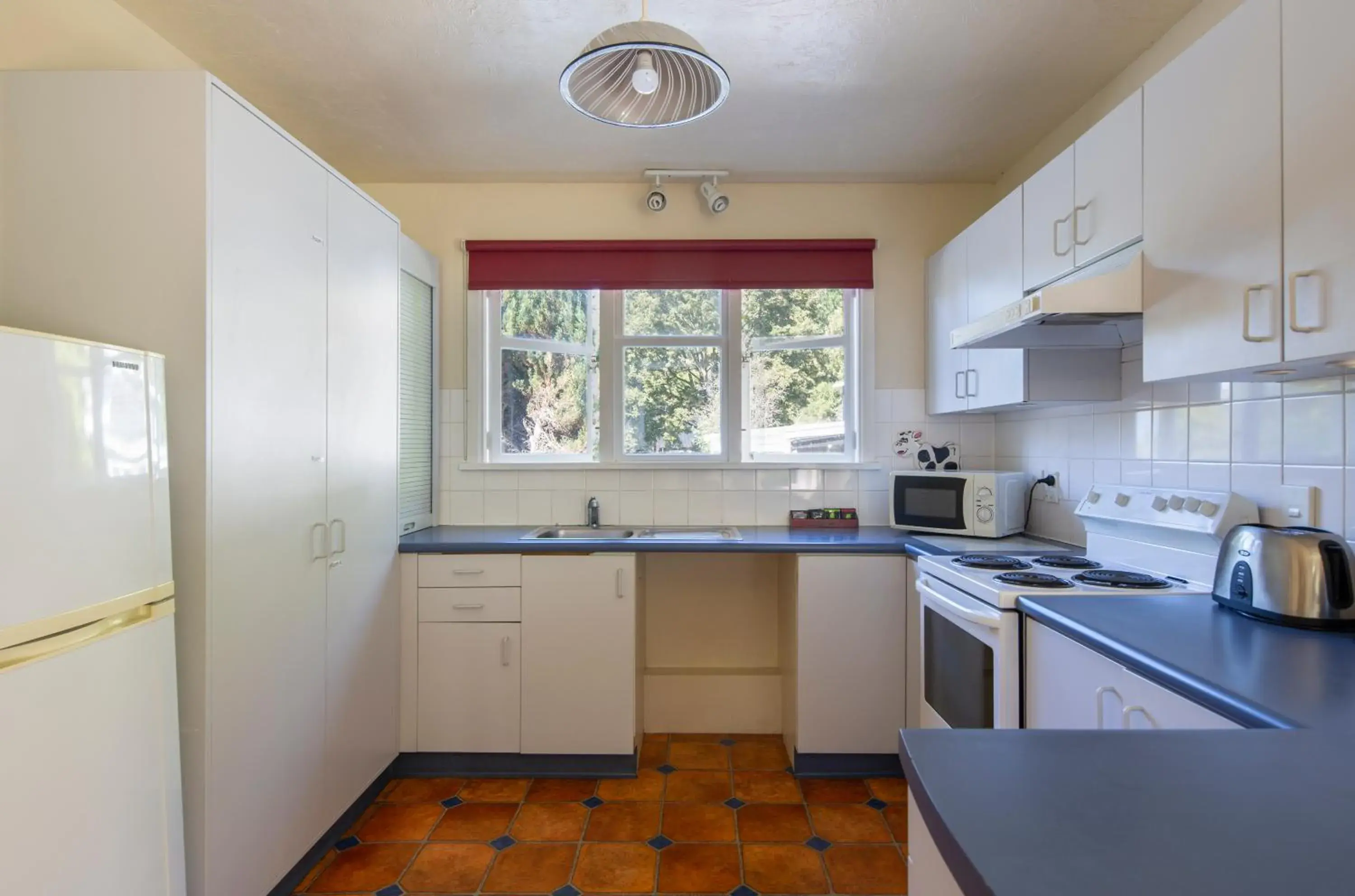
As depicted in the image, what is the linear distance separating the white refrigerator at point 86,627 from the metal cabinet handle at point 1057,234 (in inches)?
94.8

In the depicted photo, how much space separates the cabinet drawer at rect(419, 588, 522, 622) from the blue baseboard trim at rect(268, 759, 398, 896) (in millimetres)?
612

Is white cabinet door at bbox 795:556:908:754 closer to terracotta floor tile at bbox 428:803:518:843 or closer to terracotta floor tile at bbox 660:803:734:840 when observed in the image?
terracotta floor tile at bbox 660:803:734:840

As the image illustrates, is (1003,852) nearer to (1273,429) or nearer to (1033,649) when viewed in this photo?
(1033,649)

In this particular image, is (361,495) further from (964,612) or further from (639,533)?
(964,612)

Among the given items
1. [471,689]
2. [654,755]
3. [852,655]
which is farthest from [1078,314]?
[471,689]

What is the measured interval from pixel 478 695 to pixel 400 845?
1.85ft

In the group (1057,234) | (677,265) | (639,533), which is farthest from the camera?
(677,265)

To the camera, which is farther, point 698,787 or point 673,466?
point 673,466

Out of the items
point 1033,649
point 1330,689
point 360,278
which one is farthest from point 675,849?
point 360,278

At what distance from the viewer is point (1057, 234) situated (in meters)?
2.02

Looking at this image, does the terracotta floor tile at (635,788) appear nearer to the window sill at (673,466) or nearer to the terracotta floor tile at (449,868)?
the terracotta floor tile at (449,868)

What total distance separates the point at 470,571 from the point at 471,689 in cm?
47

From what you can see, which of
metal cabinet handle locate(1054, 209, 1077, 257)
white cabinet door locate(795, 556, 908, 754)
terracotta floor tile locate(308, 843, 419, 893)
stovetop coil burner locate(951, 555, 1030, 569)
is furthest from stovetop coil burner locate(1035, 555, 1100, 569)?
terracotta floor tile locate(308, 843, 419, 893)

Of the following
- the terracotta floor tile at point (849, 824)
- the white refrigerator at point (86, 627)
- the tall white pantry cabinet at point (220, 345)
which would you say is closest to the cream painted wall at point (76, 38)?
the tall white pantry cabinet at point (220, 345)
